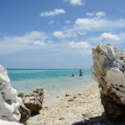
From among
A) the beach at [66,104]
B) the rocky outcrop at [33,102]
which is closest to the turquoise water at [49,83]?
the beach at [66,104]

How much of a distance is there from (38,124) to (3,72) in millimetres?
3056

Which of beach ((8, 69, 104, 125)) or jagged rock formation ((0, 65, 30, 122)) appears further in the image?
beach ((8, 69, 104, 125))

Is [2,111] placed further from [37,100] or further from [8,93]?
[37,100]

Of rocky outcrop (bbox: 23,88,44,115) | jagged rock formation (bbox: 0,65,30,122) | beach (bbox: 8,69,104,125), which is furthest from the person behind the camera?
rocky outcrop (bbox: 23,88,44,115)

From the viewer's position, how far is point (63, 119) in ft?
18.4

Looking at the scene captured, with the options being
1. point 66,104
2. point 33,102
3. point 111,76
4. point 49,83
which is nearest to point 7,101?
point 111,76

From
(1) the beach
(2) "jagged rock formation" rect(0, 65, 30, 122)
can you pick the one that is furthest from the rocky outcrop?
(2) "jagged rock formation" rect(0, 65, 30, 122)

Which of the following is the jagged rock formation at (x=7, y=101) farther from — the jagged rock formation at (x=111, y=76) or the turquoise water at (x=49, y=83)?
the turquoise water at (x=49, y=83)

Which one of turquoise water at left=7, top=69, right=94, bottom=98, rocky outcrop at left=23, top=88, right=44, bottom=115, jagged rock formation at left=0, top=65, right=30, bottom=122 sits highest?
jagged rock formation at left=0, top=65, right=30, bottom=122

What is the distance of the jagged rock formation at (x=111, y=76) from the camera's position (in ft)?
11.9

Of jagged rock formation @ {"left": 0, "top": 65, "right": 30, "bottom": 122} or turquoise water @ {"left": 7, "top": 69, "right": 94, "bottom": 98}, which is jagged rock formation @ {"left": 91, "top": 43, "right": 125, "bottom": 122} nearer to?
jagged rock formation @ {"left": 0, "top": 65, "right": 30, "bottom": 122}

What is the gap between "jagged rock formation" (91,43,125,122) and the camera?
3.63m

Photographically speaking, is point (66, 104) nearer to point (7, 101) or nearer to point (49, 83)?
point (7, 101)

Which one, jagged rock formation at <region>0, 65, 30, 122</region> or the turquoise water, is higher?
jagged rock formation at <region>0, 65, 30, 122</region>
